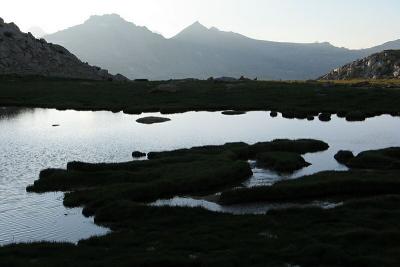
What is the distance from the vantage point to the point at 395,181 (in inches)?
1845

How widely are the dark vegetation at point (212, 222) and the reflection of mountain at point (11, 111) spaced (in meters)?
60.8

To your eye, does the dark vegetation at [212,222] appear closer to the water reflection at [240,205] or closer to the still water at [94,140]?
the water reflection at [240,205]

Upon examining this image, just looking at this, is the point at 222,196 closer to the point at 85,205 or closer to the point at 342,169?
the point at 85,205

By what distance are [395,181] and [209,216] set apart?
750 inches

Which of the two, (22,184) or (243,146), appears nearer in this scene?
(22,184)

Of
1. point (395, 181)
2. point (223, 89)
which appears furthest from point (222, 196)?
point (223, 89)

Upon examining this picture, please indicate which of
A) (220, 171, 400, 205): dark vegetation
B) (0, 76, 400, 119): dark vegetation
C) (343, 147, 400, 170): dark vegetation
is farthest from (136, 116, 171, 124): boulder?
(220, 171, 400, 205): dark vegetation

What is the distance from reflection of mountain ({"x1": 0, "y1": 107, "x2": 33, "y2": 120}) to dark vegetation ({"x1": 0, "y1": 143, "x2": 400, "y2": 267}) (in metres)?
60.8

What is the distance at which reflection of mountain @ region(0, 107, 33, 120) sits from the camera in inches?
4311

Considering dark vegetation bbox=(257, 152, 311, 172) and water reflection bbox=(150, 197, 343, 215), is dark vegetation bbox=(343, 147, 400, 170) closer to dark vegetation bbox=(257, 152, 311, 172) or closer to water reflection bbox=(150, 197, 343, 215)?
dark vegetation bbox=(257, 152, 311, 172)

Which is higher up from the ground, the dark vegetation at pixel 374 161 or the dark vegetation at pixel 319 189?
the dark vegetation at pixel 374 161

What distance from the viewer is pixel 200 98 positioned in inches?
5492

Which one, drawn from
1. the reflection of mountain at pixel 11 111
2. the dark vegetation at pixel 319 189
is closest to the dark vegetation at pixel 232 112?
the reflection of mountain at pixel 11 111

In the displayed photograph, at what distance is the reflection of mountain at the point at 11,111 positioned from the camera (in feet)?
359
